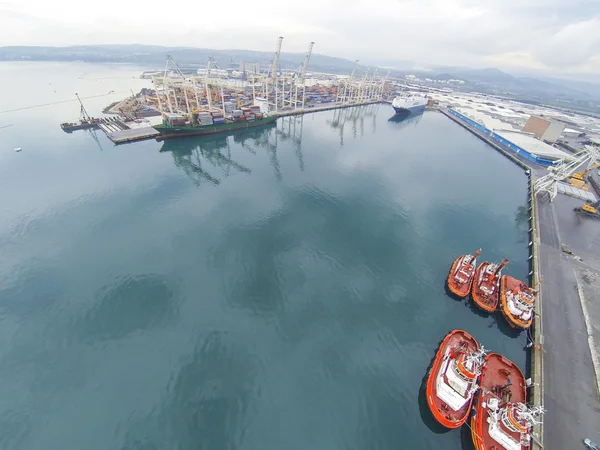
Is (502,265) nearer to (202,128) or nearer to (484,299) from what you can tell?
(484,299)

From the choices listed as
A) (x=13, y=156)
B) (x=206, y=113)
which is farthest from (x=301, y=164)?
(x=13, y=156)

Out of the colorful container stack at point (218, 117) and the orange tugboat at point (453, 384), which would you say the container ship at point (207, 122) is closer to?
the colorful container stack at point (218, 117)

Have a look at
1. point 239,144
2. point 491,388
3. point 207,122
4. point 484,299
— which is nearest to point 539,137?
point 484,299

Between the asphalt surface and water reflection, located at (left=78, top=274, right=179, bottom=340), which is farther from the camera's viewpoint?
water reflection, located at (left=78, top=274, right=179, bottom=340)

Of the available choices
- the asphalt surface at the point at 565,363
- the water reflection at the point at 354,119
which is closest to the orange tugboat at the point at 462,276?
the asphalt surface at the point at 565,363

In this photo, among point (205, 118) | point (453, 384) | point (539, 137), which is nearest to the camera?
point (453, 384)

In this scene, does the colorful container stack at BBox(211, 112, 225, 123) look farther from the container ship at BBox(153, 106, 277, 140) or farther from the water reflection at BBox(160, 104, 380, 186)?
the water reflection at BBox(160, 104, 380, 186)

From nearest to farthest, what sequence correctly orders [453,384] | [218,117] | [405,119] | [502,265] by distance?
[453,384] < [502,265] < [218,117] < [405,119]

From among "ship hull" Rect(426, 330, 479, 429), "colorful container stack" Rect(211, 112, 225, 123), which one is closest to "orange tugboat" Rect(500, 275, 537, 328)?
"ship hull" Rect(426, 330, 479, 429)
